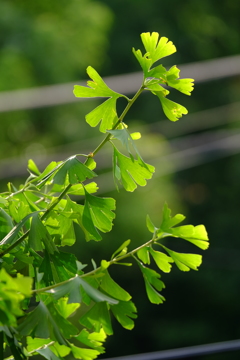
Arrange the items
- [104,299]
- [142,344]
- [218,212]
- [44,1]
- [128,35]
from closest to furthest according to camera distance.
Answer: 1. [104,299]
2. [44,1]
3. [142,344]
4. [218,212]
5. [128,35]

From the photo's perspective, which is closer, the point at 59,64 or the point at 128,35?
the point at 59,64

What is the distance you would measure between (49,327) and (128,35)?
8.62 meters

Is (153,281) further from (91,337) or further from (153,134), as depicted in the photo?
(153,134)

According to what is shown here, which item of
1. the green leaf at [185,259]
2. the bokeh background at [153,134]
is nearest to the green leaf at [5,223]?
the green leaf at [185,259]

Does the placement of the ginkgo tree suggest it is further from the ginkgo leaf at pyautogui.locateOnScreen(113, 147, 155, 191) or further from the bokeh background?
the bokeh background

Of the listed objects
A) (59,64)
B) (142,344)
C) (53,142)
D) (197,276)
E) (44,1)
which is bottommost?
(142,344)

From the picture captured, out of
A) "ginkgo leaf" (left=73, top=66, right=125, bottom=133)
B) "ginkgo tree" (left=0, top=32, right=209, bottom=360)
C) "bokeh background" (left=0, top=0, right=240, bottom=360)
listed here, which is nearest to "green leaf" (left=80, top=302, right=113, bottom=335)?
"ginkgo tree" (left=0, top=32, right=209, bottom=360)

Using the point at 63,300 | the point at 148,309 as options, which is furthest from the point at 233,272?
the point at 63,300

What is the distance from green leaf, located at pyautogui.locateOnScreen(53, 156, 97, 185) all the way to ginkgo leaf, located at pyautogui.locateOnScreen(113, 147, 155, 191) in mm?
23

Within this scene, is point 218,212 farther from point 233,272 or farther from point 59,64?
point 59,64

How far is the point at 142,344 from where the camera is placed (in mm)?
7289

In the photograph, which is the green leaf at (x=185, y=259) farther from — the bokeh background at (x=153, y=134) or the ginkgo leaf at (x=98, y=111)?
the bokeh background at (x=153, y=134)

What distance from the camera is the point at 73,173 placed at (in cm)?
36

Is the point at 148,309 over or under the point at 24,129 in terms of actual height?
under
